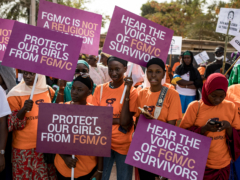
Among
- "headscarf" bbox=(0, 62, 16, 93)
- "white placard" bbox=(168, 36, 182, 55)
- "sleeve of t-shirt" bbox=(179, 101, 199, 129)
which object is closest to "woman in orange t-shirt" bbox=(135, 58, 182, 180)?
"sleeve of t-shirt" bbox=(179, 101, 199, 129)

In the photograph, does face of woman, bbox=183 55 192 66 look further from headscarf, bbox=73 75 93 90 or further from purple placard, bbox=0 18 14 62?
purple placard, bbox=0 18 14 62

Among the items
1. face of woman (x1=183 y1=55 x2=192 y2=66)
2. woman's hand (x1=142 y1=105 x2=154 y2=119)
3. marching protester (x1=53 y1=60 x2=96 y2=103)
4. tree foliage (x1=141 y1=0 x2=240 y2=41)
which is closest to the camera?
woman's hand (x1=142 y1=105 x2=154 y2=119)

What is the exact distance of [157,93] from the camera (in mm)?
2549

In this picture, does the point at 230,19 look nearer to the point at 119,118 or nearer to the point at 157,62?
the point at 157,62

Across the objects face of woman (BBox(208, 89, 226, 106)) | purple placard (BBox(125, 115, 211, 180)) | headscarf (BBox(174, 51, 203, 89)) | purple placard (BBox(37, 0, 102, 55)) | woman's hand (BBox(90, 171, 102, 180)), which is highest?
purple placard (BBox(37, 0, 102, 55))

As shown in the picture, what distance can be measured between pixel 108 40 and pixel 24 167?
5.65 ft

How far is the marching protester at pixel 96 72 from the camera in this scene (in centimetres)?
465

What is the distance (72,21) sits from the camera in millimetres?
3287

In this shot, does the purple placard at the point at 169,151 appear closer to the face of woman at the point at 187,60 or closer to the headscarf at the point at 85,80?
the headscarf at the point at 85,80

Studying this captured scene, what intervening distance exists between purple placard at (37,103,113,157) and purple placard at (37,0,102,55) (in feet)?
4.15

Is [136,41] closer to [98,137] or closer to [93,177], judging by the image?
[98,137]

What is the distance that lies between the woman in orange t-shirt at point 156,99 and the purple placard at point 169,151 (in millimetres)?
238

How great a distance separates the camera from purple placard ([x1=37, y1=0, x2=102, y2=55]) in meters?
3.24

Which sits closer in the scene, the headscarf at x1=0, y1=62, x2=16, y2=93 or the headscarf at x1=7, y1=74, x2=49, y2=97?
the headscarf at x1=7, y1=74, x2=49, y2=97
